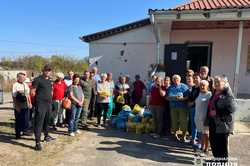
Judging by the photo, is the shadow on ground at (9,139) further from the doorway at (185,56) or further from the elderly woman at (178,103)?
the doorway at (185,56)

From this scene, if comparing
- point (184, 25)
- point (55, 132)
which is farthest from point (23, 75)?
point (184, 25)

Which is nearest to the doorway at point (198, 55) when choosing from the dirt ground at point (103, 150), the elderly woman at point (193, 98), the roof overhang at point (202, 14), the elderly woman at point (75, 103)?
the roof overhang at point (202, 14)

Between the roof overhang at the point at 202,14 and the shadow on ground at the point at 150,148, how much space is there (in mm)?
4234

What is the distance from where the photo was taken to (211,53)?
13758 mm

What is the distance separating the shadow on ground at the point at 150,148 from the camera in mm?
6848

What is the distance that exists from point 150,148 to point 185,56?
6.15m

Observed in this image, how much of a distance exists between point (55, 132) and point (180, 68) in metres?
6.13

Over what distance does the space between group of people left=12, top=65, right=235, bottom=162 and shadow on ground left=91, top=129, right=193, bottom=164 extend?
1.17ft

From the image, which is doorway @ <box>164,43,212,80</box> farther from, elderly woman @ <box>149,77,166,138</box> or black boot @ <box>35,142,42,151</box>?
black boot @ <box>35,142,42,151</box>

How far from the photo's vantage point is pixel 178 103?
794cm

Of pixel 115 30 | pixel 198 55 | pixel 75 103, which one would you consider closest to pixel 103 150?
pixel 75 103

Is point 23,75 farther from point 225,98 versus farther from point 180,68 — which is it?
point 180,68

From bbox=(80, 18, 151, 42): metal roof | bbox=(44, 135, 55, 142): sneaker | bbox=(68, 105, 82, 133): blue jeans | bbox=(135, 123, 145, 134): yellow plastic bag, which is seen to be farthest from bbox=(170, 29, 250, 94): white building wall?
bbox=(44, 135, 55, 142): sneaker

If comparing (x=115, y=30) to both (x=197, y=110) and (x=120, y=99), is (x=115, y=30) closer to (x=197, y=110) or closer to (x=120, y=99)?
(x=120, y=99)
